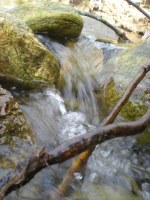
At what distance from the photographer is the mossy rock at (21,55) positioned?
16.4 ft

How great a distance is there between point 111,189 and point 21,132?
1.07 m

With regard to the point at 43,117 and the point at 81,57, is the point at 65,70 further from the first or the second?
the point at 43,117

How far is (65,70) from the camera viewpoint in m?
5.71

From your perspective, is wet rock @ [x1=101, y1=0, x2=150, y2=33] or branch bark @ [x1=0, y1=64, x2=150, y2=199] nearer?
branch bark @ [x1=0, y1=64, x2=150, y2=199]

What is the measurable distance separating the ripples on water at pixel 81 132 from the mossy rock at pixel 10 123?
11cm

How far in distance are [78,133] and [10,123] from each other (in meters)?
1.28

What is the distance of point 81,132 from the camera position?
14.8 ft

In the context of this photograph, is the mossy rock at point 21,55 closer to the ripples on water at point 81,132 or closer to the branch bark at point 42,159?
the ripples on water at point 81,132

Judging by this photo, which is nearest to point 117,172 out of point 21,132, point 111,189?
point 111,189

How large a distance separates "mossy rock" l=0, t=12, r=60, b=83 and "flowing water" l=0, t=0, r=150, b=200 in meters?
0.31

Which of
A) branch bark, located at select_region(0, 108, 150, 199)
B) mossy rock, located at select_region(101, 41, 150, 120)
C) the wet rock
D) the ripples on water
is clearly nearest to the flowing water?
the ripples on water

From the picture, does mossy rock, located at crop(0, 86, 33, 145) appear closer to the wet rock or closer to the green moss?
the green moss

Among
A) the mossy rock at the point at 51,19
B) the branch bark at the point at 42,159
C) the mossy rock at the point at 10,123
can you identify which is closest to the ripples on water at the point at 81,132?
the mossy rock at the point at 10,123

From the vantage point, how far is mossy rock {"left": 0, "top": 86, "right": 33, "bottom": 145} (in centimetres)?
335
